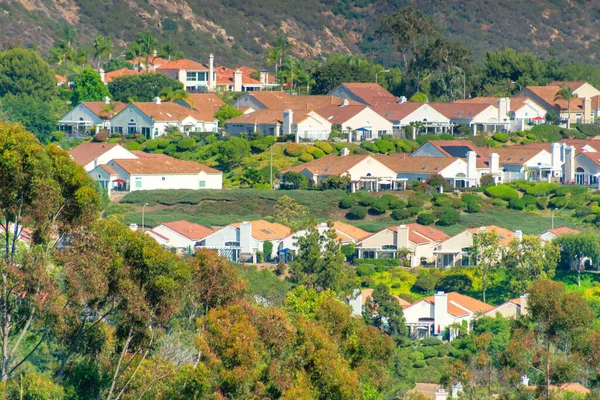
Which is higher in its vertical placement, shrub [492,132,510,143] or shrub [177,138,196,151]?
shrub [492,132,510,143]

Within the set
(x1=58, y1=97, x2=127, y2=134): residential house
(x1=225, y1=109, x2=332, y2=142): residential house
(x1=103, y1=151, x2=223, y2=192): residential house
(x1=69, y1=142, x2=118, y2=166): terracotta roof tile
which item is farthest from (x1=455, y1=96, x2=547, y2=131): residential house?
(x1=69, y1=142, x2=118, y2=166): terracotta roof tile

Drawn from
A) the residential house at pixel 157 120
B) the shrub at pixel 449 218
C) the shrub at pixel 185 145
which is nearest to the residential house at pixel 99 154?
the shrub at pixel 185 145

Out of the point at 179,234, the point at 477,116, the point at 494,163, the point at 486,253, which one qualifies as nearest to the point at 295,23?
the point at 477,116

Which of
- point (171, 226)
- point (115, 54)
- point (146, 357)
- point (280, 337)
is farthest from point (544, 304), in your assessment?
point (115, 54)

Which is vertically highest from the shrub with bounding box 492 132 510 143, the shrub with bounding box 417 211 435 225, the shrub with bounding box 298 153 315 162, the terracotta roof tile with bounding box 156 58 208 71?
the terracotta roof tile with bounding box 156 58 208 71

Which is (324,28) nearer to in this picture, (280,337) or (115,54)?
(115,54)

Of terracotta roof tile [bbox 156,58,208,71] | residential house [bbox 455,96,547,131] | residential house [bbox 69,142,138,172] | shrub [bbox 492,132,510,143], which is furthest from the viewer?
terracotta roof tile [bbox 156,58,208,71]

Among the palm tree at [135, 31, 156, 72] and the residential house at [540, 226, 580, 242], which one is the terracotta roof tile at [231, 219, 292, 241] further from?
the palm tree at [135, 31, 156, 72]
